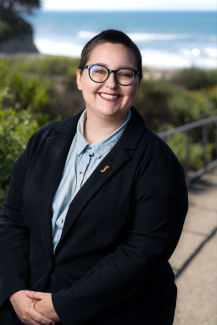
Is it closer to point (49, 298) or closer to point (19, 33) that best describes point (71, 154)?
point (49, 298)

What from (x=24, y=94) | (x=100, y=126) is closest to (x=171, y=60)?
(x=24, y=94)

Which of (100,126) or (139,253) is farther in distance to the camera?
(100,126)

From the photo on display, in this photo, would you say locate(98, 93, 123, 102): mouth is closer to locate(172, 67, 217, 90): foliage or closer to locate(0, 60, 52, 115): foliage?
locate(0, 60, 52, 115): foliage

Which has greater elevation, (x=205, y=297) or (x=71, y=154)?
(x=71, y=154)

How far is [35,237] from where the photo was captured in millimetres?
1796

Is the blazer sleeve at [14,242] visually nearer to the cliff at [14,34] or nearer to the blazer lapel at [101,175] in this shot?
the blazer lapel at [101,175]

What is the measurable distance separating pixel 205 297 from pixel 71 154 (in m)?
2.30

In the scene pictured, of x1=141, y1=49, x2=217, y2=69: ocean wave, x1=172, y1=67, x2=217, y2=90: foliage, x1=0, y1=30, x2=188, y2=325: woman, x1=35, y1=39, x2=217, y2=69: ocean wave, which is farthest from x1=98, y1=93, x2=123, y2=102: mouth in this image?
x1=141, y1=49, x2=217, y2=69: ocean wave

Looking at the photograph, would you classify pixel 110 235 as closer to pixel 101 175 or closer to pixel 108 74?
pixel 101 175

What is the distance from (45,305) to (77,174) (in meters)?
0.61

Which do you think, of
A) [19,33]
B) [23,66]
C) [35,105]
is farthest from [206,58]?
[35,105]

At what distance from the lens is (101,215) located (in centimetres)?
158

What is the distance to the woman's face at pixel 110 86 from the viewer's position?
161cm

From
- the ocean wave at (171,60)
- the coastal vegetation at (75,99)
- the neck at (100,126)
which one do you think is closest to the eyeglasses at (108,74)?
the neck at (100,126)
